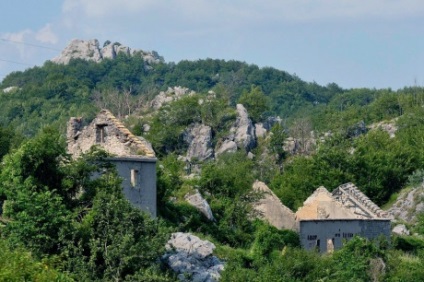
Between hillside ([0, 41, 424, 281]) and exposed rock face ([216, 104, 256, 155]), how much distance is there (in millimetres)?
117

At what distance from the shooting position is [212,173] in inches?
1970

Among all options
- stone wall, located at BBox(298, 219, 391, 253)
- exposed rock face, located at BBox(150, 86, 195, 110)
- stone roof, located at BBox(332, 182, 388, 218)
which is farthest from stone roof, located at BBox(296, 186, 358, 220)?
exposed rock face, located at BBox(150, 86, 195, 110)

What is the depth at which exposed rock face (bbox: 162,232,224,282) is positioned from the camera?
119ft

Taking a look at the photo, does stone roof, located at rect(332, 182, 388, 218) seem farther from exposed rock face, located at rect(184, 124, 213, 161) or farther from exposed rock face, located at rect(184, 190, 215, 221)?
exposed rock face, located at rect(184, 124, 213, 161)

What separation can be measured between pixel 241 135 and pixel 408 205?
114ft

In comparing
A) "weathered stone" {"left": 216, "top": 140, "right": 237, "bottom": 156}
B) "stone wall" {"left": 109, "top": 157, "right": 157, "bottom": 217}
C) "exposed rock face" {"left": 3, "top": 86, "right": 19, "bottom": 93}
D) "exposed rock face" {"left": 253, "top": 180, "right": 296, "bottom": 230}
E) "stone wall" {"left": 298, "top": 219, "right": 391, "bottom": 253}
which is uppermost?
"exposed rock face" {"left": 3, "top": 86, "right": 19, "bottom": 93}

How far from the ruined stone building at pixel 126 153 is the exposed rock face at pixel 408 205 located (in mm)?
32654

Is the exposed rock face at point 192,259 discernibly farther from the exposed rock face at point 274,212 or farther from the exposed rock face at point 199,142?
the exposed rock face at point 199,142

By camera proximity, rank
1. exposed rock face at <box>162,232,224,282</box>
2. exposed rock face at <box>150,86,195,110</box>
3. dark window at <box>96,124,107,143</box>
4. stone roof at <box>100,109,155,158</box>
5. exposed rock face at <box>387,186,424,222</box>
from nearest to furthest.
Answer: exposed rock face at <box>162,232,224,282</box> < stone roof at <box>100,109,155,158</box> < dark window at <box>96,124,107,143</box> < exposed rock face at <box>387,186,424,222</box> < exposed rock face at <box>150,86,195,110</box>

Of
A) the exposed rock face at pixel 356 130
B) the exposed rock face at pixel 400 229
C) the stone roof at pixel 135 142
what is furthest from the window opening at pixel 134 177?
the exposed rock face at pixel 356 130

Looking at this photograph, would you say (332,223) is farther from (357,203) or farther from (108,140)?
(108,140)

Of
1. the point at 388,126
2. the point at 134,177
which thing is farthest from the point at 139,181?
the point at 388,126

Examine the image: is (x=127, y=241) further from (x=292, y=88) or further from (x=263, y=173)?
(x=292, y=88)

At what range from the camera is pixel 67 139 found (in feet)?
133
